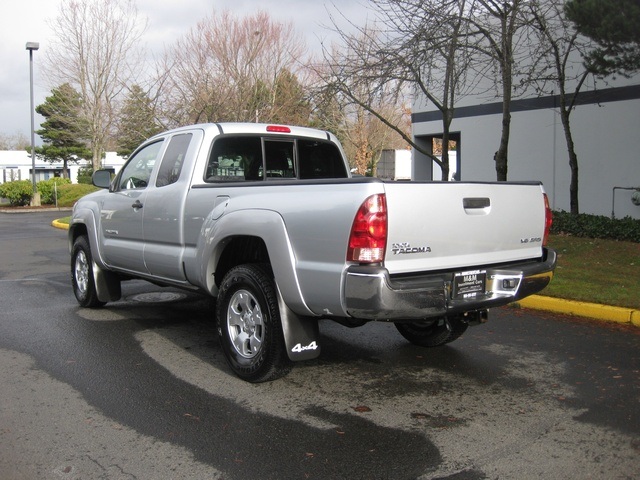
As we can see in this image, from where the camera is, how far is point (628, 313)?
6941 mm

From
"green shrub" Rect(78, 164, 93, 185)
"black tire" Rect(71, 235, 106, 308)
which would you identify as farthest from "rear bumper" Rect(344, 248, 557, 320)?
"green shrub" Rect(78, 164, 93, 185)

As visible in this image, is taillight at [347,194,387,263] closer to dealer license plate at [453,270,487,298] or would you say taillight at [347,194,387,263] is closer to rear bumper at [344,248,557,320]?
rear bumper at [344,248,557,320]

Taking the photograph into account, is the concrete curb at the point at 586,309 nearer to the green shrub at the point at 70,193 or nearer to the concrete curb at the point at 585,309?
the concrete curb at the point at 585,309

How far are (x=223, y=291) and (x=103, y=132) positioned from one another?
32.7m

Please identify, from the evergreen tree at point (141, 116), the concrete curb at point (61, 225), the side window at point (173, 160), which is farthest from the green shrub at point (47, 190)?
the side window at point (173, 160)

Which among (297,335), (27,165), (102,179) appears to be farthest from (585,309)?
(27,165)

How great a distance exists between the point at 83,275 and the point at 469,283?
513 centimetres

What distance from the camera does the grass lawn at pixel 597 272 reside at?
25.2ft

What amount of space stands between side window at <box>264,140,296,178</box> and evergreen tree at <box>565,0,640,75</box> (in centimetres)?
571

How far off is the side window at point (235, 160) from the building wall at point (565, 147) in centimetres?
1087

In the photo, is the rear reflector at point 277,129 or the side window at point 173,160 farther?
the rear reflector at point 277,129

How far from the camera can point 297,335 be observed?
4.66 meters

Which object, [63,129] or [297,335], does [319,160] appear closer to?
[297,335]

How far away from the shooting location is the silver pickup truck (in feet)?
13.5
